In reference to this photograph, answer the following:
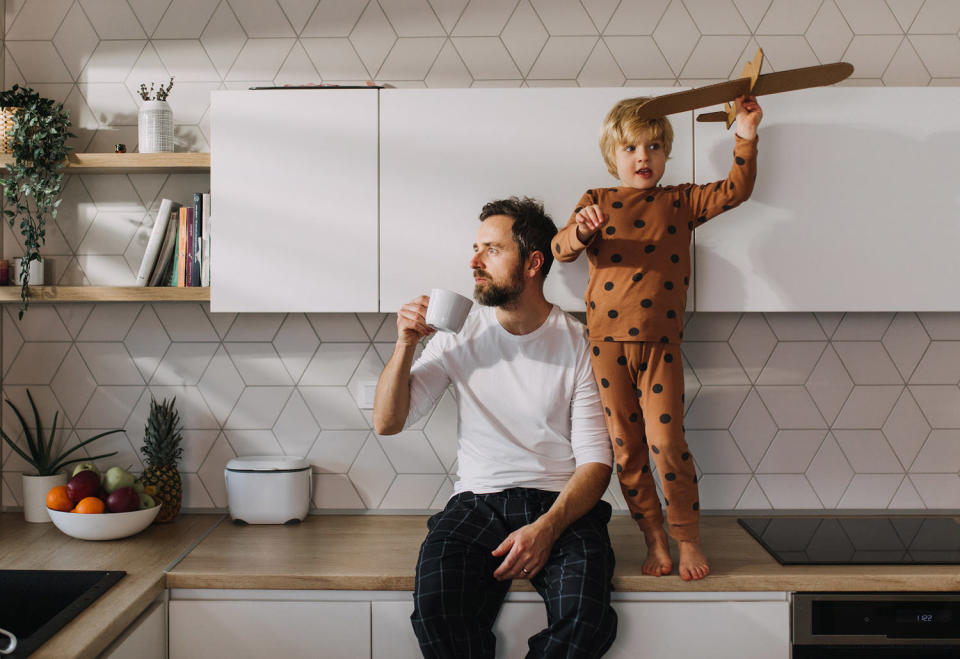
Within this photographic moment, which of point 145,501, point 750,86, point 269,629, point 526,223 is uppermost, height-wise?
point 750,86

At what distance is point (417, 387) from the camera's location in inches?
70.8

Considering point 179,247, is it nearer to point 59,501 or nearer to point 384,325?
point 384,325

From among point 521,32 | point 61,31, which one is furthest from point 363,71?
point 61,31

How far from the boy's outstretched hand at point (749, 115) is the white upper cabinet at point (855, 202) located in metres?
0.14

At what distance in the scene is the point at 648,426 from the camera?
1669mm

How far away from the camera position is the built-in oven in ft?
5.28

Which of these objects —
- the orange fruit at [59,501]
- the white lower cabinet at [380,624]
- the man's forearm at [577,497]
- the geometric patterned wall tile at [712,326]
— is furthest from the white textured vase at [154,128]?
the geometric patterned wall tile at [712,326]

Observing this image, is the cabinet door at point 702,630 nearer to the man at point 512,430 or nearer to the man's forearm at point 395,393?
the man at point 512,430

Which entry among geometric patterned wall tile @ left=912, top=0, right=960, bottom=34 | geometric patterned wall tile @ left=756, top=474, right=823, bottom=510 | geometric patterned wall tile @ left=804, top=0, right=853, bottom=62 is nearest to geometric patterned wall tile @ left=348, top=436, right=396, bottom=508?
geometric patterned wall tile @ left=756, top=474, right=823, bottom=510

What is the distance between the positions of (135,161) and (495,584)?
58.8 inches

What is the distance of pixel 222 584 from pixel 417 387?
2.12ft

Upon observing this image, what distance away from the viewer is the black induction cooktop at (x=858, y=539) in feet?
5.62

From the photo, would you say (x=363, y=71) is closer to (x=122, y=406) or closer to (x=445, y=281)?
(x=445, y=281)

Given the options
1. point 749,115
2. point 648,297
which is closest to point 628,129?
point 749,115
